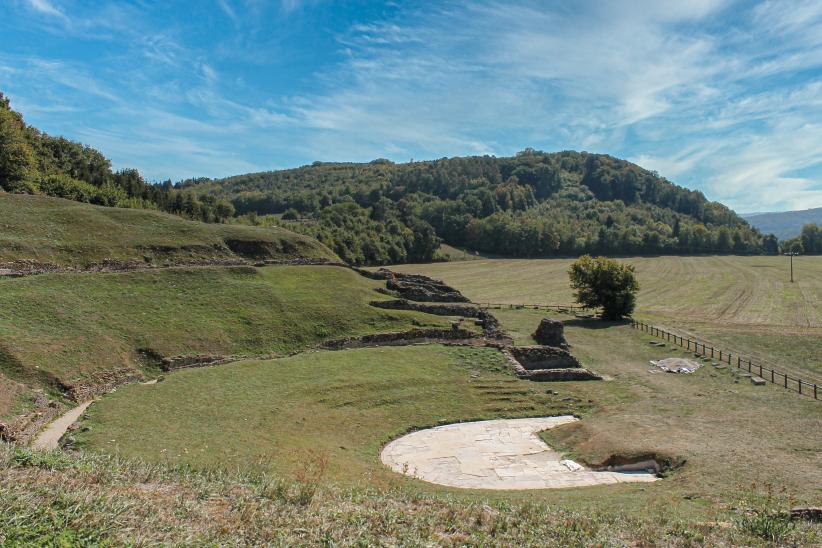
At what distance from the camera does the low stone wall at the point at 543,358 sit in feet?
107

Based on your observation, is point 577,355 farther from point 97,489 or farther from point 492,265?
point 492,265

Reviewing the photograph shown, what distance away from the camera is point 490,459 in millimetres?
19719

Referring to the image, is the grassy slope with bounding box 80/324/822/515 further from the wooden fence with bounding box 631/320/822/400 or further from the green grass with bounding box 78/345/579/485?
the wooden fence with bounding box 631/320/822/400

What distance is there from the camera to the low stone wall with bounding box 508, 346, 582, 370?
3272 centimetres

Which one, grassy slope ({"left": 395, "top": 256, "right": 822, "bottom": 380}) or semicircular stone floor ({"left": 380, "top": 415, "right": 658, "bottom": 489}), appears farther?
grassy slope ({"left": 395, "top": 256, "right": 822, "bottom": 380})

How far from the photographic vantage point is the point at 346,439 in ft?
66.7

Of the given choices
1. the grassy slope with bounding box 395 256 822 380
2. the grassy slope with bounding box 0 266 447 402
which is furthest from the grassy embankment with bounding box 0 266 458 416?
the grassy slope with bounding box 395 256 822 380

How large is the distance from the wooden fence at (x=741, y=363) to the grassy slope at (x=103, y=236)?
3279 cm

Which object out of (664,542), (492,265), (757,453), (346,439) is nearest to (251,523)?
(664,542)

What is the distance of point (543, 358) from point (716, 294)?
5409cm

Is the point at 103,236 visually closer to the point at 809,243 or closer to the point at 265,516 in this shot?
the point at 265,516

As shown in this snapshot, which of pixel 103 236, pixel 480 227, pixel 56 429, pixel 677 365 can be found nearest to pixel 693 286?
pixel 677 365

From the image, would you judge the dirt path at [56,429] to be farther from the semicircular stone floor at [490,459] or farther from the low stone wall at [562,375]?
the low stone wall at [562,375]

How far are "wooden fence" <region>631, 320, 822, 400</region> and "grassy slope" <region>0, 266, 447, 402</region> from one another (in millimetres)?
18866
